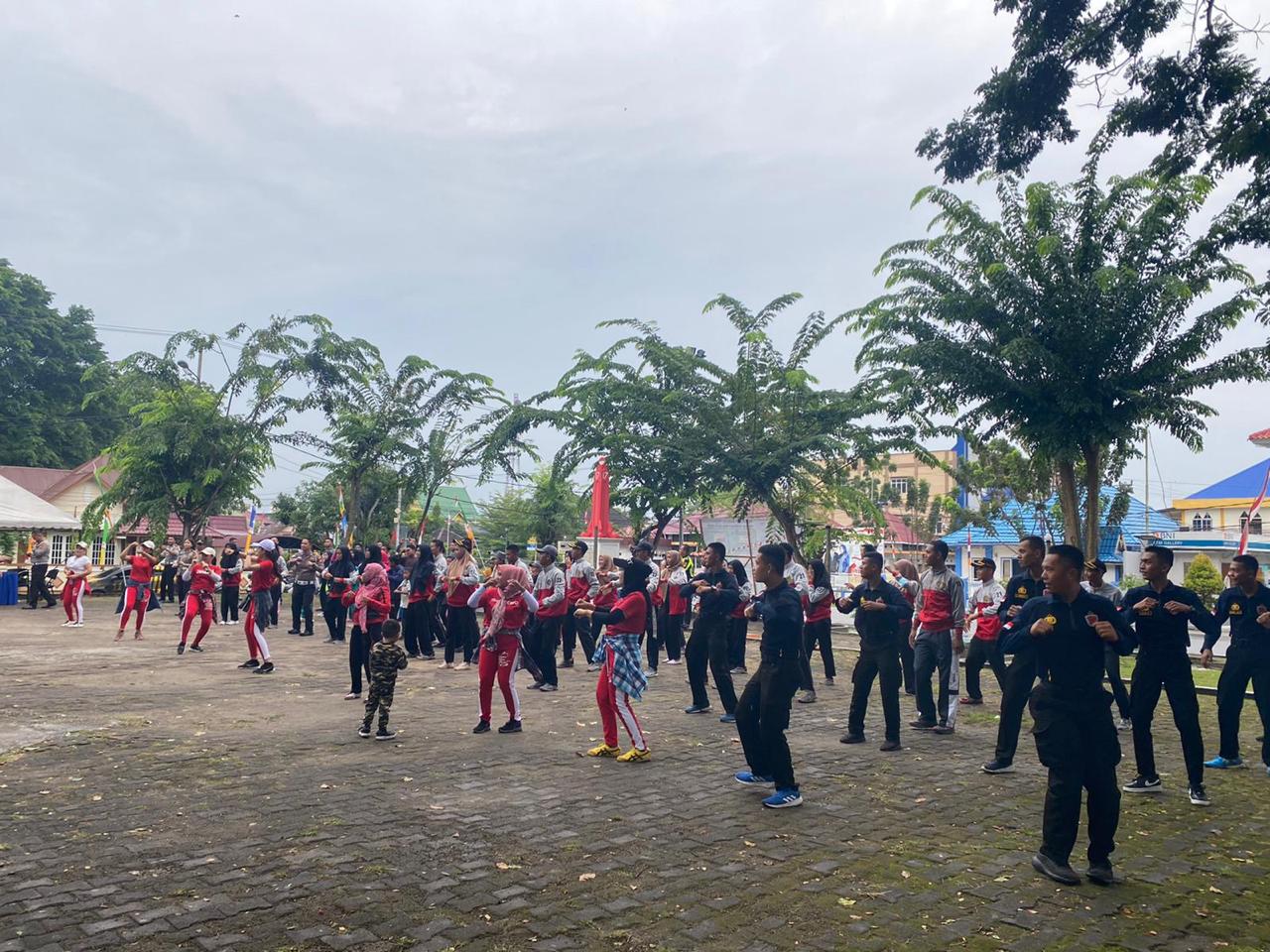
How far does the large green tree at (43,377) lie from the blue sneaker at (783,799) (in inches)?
1899

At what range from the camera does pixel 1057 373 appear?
13875 millimetres

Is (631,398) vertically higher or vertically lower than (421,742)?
higher

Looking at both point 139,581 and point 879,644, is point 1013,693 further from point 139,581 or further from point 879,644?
point 139,581

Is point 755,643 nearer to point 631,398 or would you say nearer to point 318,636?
point 631,398

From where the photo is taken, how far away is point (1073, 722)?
5.73 metres

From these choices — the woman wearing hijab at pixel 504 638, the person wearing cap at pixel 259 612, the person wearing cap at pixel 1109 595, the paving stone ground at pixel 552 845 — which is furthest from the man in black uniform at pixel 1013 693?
the person wearing cap at pixel 259 612

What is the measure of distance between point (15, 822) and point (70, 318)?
182ft

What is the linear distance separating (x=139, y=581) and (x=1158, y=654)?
16489mm

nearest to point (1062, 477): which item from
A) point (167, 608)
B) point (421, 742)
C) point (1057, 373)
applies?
point (1057, 373)

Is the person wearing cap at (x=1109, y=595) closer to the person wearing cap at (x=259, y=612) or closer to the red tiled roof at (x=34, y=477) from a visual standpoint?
the person wearing cap at (x=259, y=612)

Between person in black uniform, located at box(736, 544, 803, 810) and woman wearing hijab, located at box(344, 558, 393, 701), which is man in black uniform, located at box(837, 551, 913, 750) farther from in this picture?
woman wearing hijab, located at box(344, 558, 393, 701)

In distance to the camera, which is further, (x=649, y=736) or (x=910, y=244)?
(x=910, y=244)

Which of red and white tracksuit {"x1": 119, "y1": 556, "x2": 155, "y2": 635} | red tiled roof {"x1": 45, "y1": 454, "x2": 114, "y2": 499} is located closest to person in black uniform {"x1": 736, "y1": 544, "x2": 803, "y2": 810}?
red and white tracksuit {"x1": 119, "y1": 556, "x2": 155, "y2": 635}

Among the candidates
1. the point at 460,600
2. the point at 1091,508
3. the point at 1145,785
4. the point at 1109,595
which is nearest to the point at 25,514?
the point at 460,600
